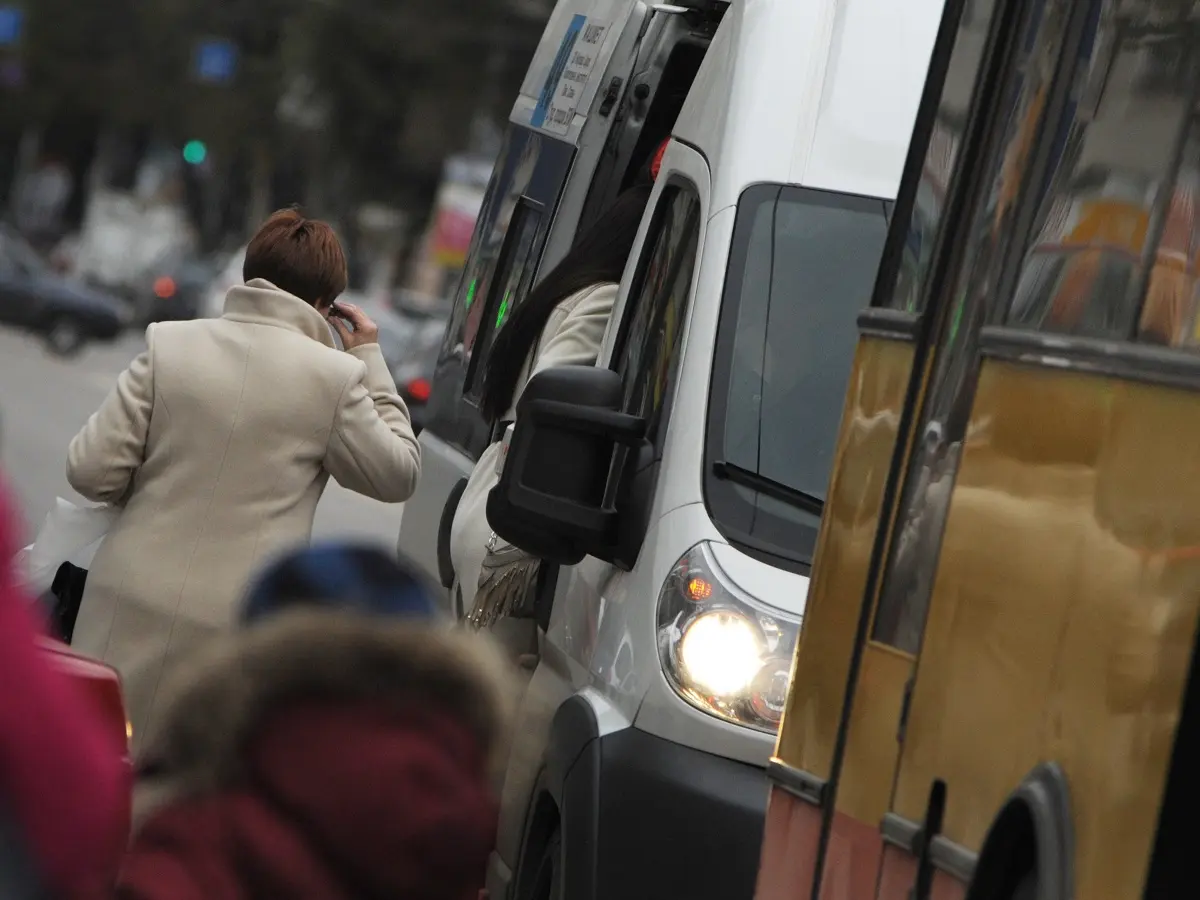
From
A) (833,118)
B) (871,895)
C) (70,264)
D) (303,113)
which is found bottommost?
(871,895)

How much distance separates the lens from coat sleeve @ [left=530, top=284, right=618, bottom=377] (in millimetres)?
6004

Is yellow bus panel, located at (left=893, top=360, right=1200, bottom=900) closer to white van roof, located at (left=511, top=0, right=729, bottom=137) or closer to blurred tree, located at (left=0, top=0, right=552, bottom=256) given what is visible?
white van roof, located at (left=511, top=0, right=729, bottom=137)

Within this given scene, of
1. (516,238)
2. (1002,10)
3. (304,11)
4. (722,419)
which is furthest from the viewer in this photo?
(304,11)

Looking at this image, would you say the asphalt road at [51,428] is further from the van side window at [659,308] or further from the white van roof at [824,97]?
the white van roof at [824,97]

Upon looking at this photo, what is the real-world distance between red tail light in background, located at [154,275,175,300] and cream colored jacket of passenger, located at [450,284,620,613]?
4472 cm

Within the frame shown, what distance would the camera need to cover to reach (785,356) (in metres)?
5.36

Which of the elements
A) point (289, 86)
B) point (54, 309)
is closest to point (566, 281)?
point (54, 309)

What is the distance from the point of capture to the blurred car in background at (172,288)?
50.5 meters

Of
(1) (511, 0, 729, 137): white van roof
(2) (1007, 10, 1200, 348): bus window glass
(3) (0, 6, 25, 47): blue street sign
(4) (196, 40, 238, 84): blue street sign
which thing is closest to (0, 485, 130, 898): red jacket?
(2) (1007, 10, 1200, 348): bus window glass

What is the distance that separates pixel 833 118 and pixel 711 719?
141 centimetres

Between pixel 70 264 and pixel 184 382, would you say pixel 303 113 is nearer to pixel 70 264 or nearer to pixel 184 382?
pixel 70 264

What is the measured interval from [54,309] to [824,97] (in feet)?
130

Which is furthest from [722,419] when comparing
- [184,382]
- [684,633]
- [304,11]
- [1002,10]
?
[304,11]

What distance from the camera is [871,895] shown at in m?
3.51
